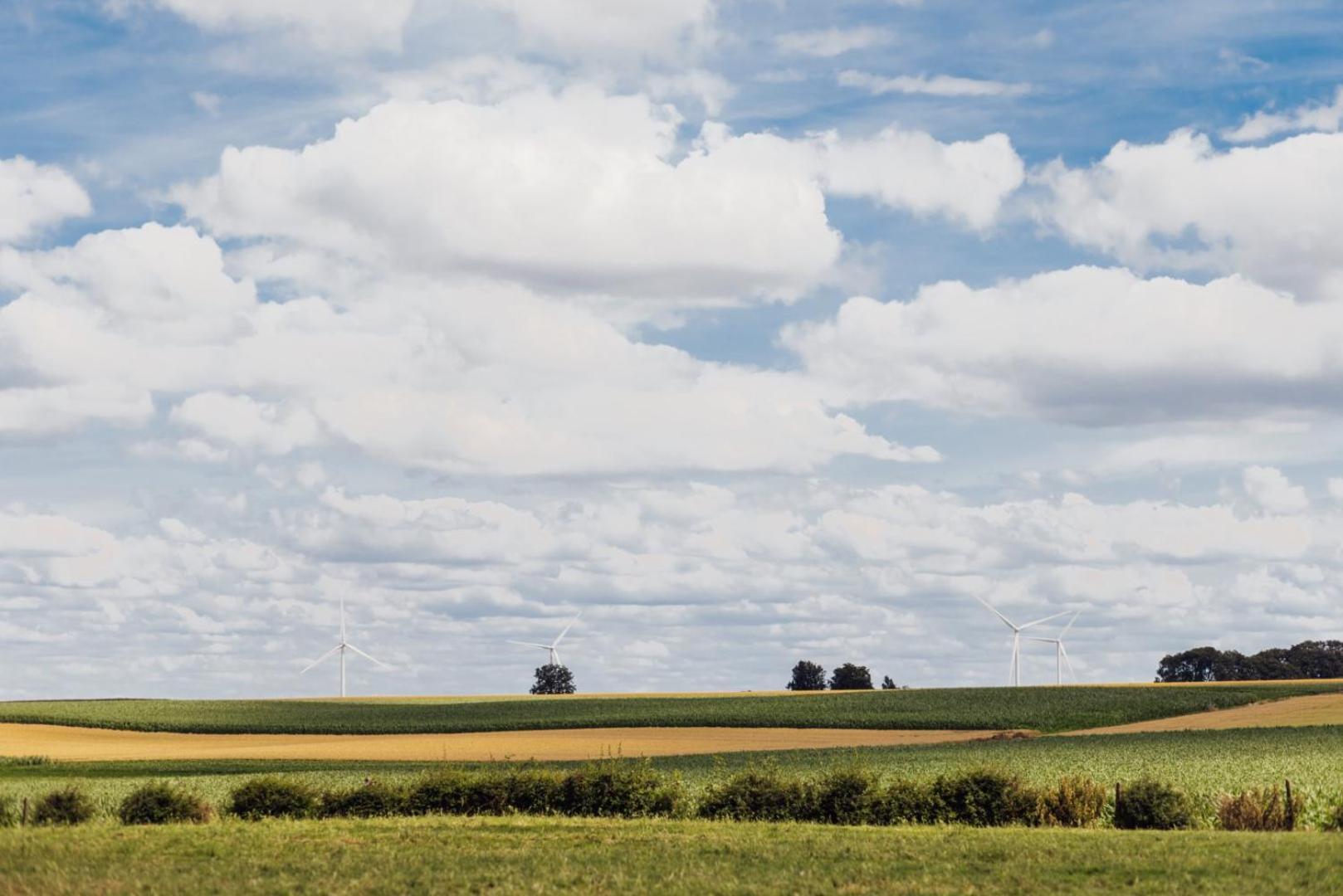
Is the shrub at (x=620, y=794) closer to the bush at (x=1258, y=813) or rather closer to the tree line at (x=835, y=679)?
the bush at (x=1258, y=813)

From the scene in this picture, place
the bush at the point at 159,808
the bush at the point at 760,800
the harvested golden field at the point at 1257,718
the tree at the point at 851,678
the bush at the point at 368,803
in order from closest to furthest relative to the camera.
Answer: the bush at the point at 159,808
the bush at the point at 760,800
the bush at the point at 368,803
the harvested golden field at the point at 1257,718
the tree at the point at 851,678

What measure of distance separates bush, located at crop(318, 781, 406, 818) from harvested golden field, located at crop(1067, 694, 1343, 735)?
60888 millimetres

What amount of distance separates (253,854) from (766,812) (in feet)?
49.9

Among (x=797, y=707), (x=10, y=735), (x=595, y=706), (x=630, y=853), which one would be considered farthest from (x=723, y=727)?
(x=630, y=853)

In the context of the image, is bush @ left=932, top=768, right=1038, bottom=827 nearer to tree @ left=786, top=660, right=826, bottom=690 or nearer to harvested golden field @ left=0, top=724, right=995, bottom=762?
harvested golden field @ left=0, top=724, right=995, bottom=762

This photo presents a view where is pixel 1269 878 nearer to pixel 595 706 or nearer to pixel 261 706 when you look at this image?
pixel 595 706

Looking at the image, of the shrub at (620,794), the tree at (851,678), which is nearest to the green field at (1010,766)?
the shrub at (620,794)

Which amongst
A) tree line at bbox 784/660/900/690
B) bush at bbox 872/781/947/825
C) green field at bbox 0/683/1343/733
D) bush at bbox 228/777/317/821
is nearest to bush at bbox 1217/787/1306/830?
bush at bbox 872/781/947/825

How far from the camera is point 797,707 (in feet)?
395

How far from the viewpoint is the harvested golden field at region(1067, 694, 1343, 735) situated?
9731 centimetres

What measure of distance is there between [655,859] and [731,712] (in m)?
→ 84.0

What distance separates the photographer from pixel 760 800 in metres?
42.2

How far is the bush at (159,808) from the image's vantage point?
136 feet

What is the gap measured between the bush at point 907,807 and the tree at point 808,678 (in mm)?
147082
